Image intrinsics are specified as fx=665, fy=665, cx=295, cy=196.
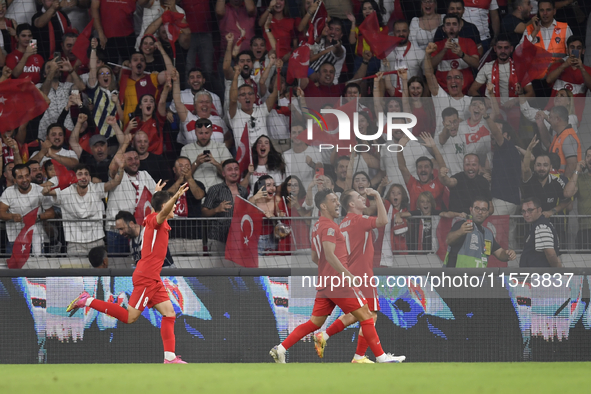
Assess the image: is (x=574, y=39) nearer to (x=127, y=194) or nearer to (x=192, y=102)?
(x=192, y=102)

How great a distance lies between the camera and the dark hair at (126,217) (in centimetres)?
794

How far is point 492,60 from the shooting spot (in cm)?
875

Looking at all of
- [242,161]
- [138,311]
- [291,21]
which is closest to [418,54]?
[291,21]

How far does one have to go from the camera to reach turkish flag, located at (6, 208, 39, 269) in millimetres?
7867

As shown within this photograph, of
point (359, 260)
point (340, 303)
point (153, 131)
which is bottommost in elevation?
point (340, 303)

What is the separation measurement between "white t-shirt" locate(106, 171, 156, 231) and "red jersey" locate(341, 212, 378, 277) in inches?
124

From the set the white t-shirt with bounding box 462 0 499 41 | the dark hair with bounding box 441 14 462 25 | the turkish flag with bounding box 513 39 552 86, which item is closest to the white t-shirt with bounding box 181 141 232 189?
the dark hair with bounding box 441 14 462 25

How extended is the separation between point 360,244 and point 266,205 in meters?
1.87

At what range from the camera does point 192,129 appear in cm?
884

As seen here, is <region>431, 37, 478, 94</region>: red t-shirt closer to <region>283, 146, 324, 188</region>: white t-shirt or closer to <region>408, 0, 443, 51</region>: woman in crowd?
<region>408, 0, 443, 51</region>: woman in crowd

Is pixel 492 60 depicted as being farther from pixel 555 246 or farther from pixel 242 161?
pixel 242 161

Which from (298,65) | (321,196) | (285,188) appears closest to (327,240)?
(321,196)

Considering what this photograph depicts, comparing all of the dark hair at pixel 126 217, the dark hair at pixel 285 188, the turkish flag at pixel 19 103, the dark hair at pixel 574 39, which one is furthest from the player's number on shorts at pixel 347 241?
the turkish flag at pixel 19 103

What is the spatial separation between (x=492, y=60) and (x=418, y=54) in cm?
97
